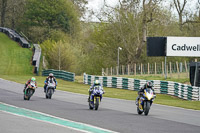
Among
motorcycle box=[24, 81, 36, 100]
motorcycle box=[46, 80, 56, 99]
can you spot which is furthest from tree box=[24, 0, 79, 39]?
motorcycle box=[24, 81, 36, 100]

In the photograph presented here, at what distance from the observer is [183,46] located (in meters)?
44.7

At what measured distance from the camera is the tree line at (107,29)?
212 ft

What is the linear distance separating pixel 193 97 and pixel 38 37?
61.6 meters

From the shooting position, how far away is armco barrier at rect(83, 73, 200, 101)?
102 ft

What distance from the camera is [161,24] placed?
66.2 metres

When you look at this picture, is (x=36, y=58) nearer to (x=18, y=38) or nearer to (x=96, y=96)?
(x=18, y=38)

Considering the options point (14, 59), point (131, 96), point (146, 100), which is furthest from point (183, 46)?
point (14, 59)

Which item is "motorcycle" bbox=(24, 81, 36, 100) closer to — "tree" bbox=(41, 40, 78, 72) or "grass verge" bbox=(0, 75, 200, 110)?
"grass verge" bbox=(0, 75, 200, 110)

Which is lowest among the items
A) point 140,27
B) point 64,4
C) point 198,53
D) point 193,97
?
point 193,97

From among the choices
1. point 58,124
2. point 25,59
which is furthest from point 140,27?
point 58,124

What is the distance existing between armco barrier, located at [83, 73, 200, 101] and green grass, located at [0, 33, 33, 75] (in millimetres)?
11473

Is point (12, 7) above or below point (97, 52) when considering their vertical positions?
above

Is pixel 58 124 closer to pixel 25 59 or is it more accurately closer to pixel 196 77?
pixel 196 77

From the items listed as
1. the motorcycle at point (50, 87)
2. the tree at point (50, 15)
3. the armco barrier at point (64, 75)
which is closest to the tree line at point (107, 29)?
the tree at point (50, 15)
